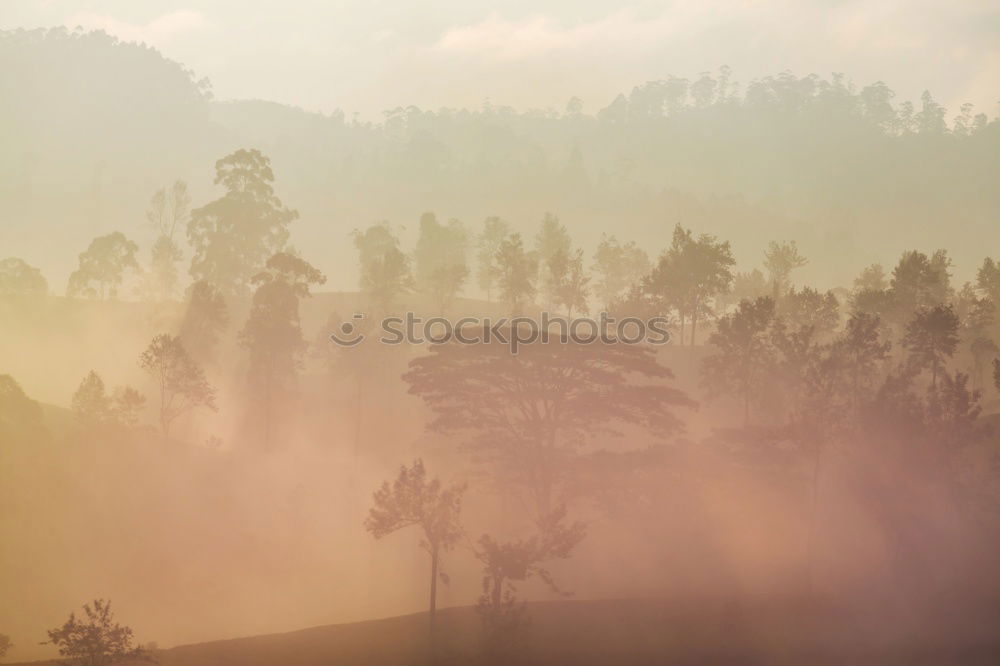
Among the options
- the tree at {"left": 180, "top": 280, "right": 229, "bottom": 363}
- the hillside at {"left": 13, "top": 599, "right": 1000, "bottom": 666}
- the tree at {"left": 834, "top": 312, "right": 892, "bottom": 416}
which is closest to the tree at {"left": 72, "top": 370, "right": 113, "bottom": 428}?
the tree at {"left": 180, "top": 280, "right": 229, "bottom": 363}

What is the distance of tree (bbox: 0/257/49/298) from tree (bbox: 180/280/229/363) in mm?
28503

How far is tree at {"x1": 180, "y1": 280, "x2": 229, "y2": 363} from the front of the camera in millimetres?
74625

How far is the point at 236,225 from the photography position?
9900cm

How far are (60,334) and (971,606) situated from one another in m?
90.9

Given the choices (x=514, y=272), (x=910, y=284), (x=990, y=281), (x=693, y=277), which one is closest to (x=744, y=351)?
(x=693, y=277)

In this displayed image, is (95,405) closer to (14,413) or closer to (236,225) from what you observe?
(14,413)

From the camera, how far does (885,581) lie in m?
55.3

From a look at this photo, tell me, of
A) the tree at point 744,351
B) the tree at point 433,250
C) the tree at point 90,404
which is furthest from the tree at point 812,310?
the tree at point 90,404

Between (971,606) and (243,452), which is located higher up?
(243,452)

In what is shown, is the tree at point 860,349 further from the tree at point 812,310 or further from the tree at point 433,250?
the tree at point 433,250

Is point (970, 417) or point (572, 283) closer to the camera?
point (970, 417)

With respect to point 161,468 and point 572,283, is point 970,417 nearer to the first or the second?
point 572,283

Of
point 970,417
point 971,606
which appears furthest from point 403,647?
point 970,417

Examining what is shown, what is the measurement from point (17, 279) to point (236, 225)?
23.1 m
